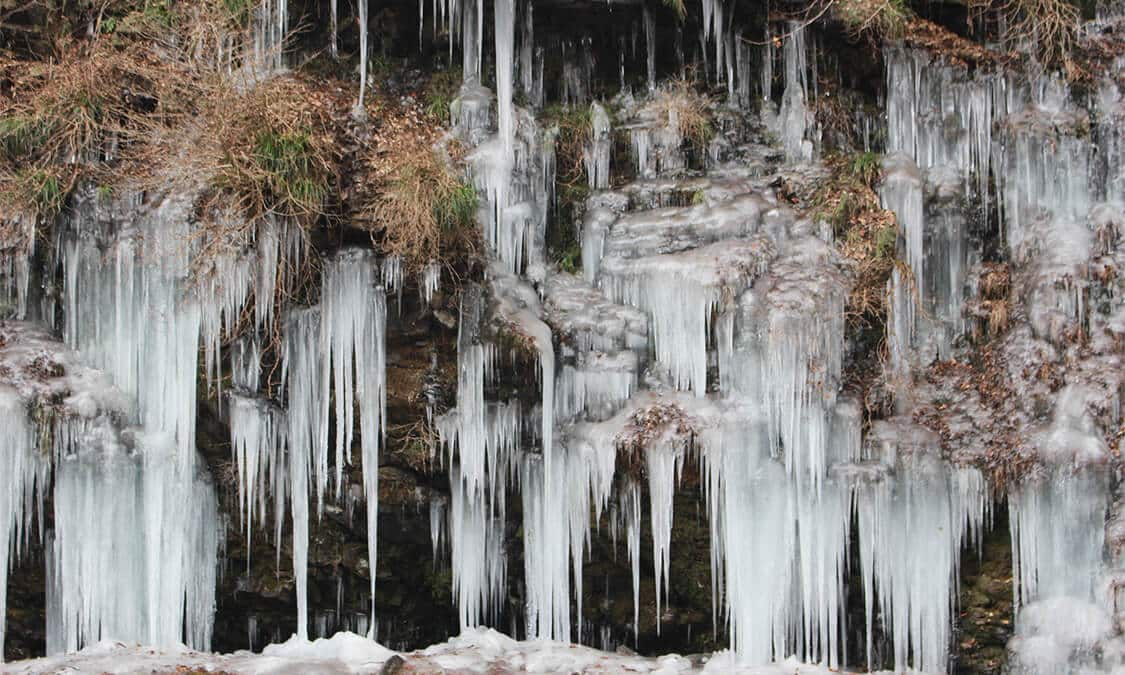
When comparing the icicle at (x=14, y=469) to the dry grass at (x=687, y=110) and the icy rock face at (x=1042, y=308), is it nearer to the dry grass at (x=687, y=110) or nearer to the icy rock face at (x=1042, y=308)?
the dry grass at (x=687, y=110)

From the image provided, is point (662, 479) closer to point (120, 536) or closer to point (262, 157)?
point (262, 157)

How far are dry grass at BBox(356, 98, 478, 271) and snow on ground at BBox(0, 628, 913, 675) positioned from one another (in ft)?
8.89

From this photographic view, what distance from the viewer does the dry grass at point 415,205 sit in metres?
8.49

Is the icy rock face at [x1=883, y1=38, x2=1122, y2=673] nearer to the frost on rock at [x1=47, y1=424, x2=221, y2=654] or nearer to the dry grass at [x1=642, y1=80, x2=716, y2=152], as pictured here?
the dry grass at [x1=642, y1=80, x2=716, y2=152]

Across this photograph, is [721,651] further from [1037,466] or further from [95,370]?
[95,370]

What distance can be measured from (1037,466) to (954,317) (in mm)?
1407

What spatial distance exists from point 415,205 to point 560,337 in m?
1.46

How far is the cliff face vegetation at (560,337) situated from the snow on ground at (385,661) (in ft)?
1.12

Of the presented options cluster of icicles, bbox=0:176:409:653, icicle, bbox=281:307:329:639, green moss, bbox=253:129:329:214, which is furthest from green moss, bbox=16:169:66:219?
icicle, bbox=281:307:329:639

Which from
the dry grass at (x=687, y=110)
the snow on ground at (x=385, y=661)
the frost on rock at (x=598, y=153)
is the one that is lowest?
the snow on ground at (x=385, y=661)

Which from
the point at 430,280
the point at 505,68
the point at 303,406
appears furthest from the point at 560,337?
the point at 505,68

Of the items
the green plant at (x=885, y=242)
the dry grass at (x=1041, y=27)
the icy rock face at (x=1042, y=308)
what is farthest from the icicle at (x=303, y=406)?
the dry grass at (x=1041, y=27)

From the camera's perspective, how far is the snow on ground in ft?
25.1

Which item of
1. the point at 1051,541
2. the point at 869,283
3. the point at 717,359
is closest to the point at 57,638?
the point at 717,359
